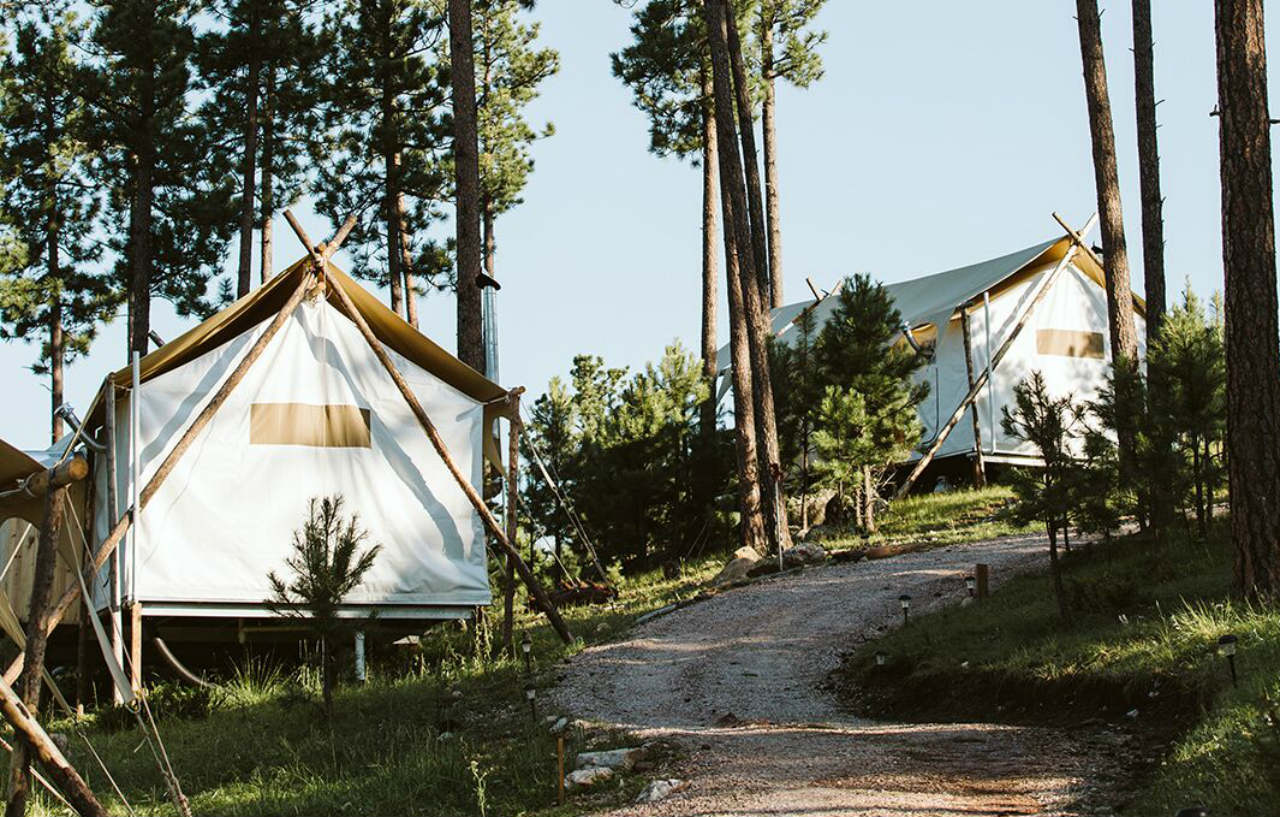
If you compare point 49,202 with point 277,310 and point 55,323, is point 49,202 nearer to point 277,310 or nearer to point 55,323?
point 55,323

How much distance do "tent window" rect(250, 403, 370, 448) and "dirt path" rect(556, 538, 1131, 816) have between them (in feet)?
12.0

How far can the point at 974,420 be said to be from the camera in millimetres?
26516

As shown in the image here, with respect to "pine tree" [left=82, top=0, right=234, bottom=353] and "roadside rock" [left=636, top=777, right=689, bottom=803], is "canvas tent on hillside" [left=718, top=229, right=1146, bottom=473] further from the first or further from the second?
"roadside rock" [left=636, top=777, right=689, bottom=803]

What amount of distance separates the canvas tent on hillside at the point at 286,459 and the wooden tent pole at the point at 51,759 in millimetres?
7878

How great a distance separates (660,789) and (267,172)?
21.9 meters

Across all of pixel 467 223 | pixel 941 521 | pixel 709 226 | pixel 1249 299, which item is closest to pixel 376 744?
pixel 1249 299

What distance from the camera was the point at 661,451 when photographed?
24.3 meters

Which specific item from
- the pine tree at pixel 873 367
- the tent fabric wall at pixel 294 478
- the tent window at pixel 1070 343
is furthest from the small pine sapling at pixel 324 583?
the tent window at pixel 1070 343

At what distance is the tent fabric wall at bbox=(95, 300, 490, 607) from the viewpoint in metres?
16.2

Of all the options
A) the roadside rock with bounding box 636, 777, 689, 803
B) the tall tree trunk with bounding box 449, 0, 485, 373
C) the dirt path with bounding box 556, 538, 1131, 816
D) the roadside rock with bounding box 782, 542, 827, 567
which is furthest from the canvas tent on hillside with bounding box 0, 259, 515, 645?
the roadside rock with bounding box 636, 777, 689, 803

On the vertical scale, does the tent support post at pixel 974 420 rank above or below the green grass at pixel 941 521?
above

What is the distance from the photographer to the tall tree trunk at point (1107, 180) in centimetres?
1947

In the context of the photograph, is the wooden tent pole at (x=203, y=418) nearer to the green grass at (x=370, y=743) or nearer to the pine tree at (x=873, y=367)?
the green grass at (x=370, y=743)

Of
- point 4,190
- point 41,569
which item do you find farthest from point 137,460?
point 4,190
